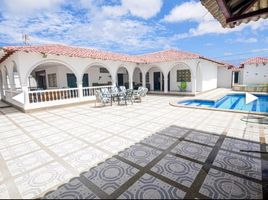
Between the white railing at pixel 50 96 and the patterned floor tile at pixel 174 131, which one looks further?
the white railing at pixel 50 96

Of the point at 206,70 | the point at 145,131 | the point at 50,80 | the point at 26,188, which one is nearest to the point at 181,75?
the point at 206,70

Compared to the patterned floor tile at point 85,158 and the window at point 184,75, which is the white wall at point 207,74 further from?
the patterned floor tile at point 85,158

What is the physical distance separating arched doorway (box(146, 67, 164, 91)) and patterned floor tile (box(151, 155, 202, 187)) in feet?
46.1

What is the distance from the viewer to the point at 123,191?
2.38m

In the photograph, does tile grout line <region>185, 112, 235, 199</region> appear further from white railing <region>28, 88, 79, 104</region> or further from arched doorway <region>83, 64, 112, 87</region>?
arched doorway <region>83, 64, 112, 87</region>

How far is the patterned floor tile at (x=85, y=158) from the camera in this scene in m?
3.15

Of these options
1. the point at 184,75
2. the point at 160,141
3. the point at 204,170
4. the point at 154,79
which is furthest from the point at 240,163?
the point at 154,79

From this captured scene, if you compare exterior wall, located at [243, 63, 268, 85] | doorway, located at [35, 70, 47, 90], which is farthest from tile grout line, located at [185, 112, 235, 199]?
exterior wall, located at [243, 63, 268, 85]

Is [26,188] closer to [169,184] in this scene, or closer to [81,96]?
[169,184]

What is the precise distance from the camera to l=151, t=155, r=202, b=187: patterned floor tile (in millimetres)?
2641

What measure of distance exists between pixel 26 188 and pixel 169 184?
2308 mm

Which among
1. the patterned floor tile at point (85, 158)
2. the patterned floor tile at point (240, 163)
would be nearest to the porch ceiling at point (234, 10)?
the patterned floor tile at point (240, 163)

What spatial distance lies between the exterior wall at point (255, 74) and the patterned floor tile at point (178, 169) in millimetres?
20117

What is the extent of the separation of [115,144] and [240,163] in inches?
110
